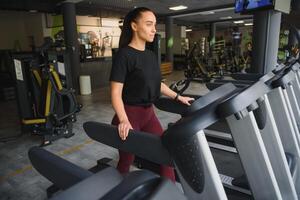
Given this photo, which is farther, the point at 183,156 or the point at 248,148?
the point at 248,148

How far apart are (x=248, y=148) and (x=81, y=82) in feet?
21.8

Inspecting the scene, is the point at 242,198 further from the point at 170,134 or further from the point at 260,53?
the point at 260,53

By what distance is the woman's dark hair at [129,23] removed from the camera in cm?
162

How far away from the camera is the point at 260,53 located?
3461mm

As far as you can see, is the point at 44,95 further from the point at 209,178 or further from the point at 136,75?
the point at 209,178

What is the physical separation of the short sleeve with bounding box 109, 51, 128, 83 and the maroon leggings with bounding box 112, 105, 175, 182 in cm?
24

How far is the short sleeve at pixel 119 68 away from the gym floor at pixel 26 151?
1.49 m

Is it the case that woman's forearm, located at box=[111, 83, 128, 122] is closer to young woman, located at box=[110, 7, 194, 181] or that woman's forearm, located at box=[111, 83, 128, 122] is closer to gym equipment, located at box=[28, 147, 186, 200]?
young woman, located at box=[110, 7, 194, 181]

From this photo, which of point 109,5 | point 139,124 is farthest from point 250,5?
point 109,5

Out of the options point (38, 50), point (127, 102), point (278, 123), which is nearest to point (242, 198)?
point (278, 123)

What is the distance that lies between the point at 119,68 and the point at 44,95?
→ 256cm

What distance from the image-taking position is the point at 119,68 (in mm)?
1598

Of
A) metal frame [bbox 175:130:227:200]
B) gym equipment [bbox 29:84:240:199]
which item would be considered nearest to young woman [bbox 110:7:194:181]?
gym equipment [bbox 29:84:240:199]

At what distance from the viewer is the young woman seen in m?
1.60
